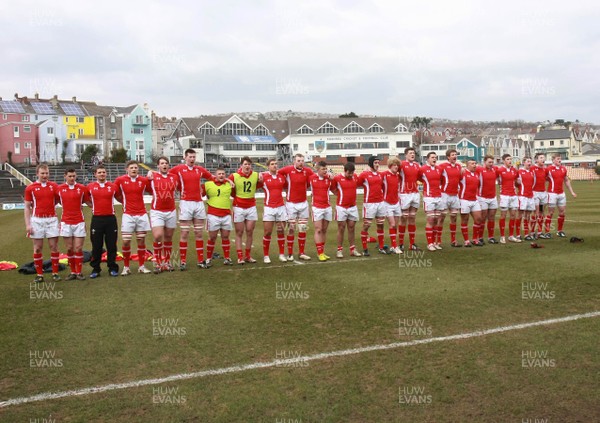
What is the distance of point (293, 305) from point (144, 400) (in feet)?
11.5

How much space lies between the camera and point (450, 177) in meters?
13.7

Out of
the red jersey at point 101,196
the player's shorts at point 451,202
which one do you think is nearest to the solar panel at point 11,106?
the red jersey at point 101,196

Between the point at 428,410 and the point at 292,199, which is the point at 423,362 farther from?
the point at 292,199

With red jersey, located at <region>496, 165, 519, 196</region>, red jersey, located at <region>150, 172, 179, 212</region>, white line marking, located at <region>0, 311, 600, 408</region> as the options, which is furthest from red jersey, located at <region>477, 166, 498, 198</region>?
red jersey, located at <region>150, 172, 179, 212</region>

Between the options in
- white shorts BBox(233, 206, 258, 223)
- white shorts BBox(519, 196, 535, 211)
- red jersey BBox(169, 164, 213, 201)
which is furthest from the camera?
white shorts BBox(519, 196, 535, 211)

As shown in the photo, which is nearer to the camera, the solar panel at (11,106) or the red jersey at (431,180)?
the red jersey at (431,180)

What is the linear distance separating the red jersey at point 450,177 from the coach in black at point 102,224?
8260 mm

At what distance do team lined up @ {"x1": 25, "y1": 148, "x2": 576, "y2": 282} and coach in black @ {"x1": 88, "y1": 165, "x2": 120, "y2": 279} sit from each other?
0.07ft

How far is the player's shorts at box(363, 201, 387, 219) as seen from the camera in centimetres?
1290

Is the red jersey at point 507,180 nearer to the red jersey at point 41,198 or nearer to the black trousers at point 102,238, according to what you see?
the black trousers at point 102,238

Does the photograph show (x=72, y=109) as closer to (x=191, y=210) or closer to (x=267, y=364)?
(x=191, y=210)

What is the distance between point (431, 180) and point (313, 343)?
26.5 feet

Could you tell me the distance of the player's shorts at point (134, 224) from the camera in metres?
11.2

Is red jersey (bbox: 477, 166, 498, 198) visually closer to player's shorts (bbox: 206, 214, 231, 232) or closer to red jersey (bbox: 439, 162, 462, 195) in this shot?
red jersey (bbox: 439, 162, 462, 195)
